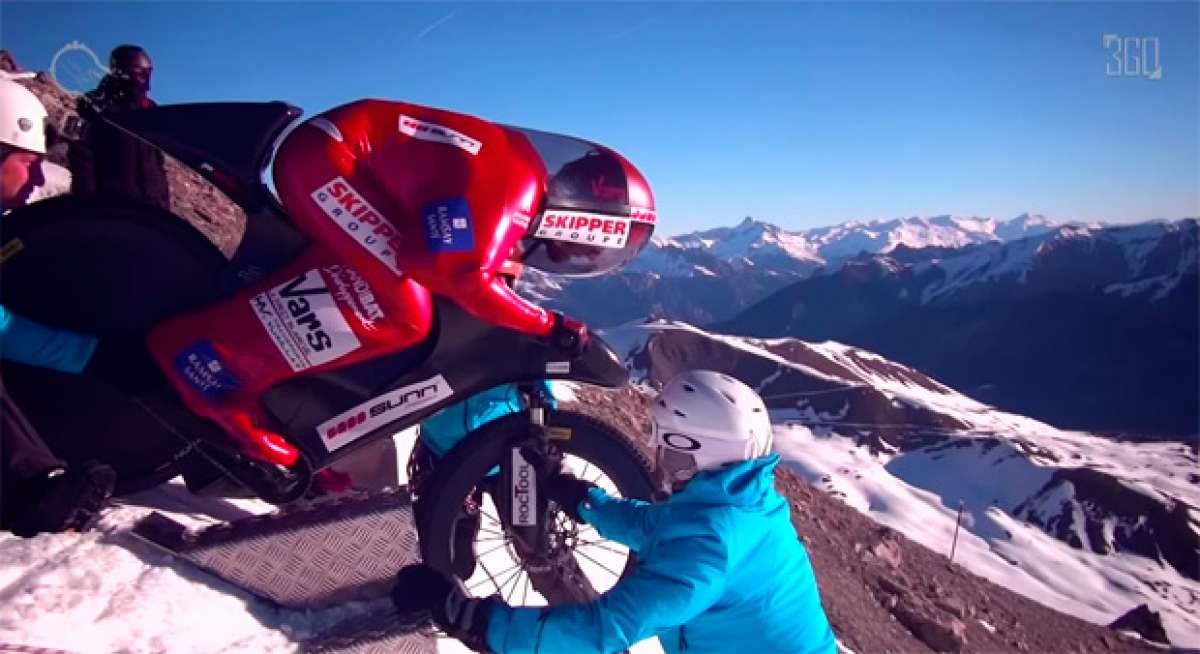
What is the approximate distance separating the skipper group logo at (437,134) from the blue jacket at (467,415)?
167cm

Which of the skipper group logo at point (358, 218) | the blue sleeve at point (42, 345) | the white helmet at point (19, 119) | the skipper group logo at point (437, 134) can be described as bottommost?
the blue sleeve at point (42, 345)

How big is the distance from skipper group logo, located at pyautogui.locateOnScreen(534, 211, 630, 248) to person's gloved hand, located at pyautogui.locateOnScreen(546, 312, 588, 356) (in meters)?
0.49

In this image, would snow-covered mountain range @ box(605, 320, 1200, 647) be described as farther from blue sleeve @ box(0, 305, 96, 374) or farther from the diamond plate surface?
blue sleeve @ box(0, 305, 96, 374)

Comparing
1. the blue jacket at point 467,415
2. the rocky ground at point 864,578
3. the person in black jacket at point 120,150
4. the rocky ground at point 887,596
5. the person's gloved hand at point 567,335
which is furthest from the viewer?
the rocky ground at point 887,596

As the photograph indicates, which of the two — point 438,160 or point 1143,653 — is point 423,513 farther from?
point 1143,653

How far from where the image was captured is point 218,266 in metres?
4.26

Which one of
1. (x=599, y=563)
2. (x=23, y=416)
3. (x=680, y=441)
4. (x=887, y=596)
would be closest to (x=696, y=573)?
(x=680, y=441)

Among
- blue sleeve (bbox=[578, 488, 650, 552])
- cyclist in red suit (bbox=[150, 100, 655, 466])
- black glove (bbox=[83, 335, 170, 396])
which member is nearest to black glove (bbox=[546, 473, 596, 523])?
blue sleeve (bbox=[578, 488, 650, 552])

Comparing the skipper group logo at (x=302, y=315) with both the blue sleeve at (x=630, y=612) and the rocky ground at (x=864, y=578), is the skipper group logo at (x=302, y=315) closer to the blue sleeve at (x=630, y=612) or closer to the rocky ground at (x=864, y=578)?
the rocky ground at (x=864, y=578)

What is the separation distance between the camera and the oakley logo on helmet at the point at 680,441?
3.65m

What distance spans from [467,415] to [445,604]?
1.64 meters

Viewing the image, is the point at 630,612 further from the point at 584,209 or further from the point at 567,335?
the point at 584,209

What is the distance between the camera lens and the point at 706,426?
360 centimetres

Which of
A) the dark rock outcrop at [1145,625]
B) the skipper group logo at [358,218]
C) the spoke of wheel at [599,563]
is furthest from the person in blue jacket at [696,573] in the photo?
the dark rock outcrop at [1145,625]
